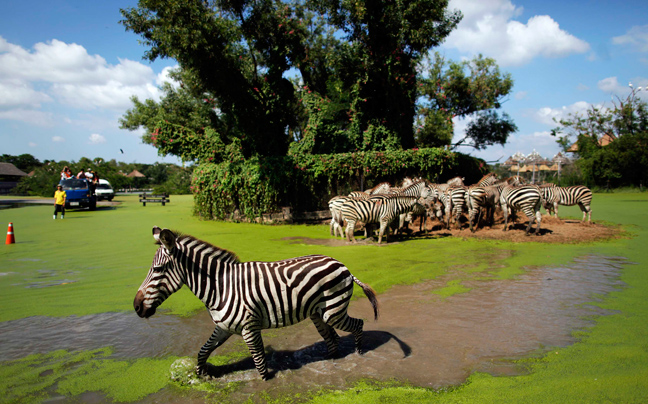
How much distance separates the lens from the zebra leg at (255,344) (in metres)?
3.75

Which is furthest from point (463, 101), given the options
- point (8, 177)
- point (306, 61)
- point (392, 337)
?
point (8, 177)

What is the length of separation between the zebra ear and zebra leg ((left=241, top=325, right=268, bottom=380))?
1.17 metres

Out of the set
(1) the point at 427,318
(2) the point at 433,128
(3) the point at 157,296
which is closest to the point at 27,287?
(3) the point at 157,296

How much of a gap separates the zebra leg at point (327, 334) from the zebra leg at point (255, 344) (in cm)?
71

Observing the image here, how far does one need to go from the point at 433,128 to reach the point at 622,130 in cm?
2750

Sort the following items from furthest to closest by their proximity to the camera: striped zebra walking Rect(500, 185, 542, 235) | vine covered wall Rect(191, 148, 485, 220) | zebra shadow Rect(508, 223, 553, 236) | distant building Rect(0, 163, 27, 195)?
distant building Rect(0, 163, 27, 195), vine covered wall Rect(191, 148, 485, 220), zebra shadow Rect(508, 223, 553, 236), striped zebra walking Rect(500, 185, 542, 235)

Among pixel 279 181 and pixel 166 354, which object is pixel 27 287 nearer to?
pixel 166 354

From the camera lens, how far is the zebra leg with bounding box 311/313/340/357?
4285 mm

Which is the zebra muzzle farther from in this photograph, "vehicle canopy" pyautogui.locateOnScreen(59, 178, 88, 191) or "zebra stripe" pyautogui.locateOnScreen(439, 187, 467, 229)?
"vehicle canopy" pyautogui.locateOnScreen(59, 178, 88, 191)

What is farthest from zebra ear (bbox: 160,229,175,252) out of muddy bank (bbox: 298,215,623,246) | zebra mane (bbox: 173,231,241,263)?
muddy bank (bbox: 298,215,623,246)

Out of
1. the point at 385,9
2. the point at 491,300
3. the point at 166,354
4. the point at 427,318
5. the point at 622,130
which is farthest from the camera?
the point at 622,130

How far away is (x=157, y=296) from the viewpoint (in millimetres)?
3891

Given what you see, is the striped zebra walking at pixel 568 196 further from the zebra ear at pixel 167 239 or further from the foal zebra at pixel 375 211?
the zebra ear at pixel 167 239

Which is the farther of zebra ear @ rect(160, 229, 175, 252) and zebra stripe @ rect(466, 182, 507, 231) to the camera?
zebra stripe @ rect(466, 182, 507, 231)
